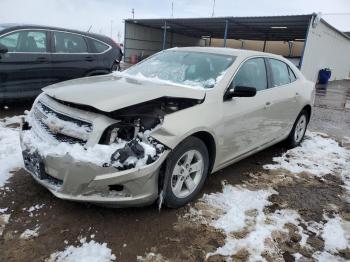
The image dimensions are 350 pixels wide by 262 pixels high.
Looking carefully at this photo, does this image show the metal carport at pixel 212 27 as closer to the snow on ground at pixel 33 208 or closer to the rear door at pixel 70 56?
the rear door at pixel 70 56

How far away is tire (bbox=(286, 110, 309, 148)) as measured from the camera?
564 cm

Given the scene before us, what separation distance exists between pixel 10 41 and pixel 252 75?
450 centimetres

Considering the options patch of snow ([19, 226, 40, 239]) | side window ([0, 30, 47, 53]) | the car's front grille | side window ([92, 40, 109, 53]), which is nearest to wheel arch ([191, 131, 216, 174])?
the car's front grille

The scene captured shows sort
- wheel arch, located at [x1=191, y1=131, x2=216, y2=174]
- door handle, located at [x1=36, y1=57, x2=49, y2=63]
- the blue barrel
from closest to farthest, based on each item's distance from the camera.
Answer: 1. wheel arch, located at [x1=191, y1=131, x2=216, y2=174]
2. door handle, located at [x1=36, y1=57, x2=49, y2=63]
3. the blue barrel

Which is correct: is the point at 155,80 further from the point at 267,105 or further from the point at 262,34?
the point at 262,34

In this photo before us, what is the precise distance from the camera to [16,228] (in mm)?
2902

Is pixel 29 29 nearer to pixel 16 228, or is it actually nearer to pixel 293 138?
pixel 16 228

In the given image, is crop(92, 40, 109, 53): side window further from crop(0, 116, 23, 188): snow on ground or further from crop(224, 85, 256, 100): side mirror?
crop(224, 85, 256, 100): side mirror

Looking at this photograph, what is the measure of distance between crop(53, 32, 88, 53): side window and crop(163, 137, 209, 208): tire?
4651 millimetres

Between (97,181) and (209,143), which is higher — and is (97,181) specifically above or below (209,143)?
below

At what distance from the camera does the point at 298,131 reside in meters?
5.86

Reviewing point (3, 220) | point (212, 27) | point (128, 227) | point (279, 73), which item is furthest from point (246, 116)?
point (212, 27)

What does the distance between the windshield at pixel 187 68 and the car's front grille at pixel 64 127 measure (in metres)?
1.41

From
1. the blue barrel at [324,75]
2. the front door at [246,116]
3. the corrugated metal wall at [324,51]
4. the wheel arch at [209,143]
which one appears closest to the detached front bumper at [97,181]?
the wheel arch at [209,143]
